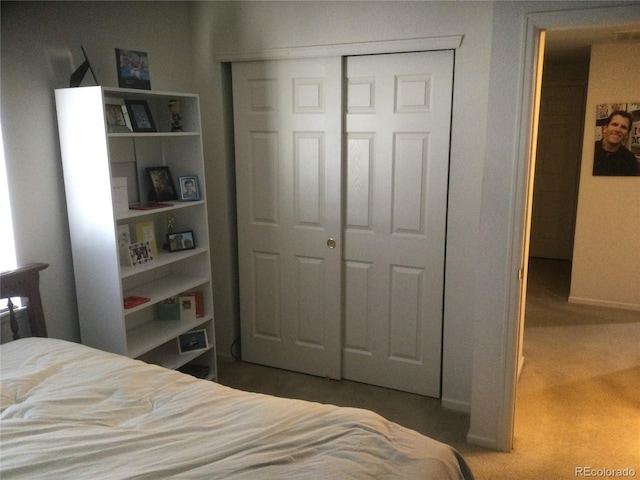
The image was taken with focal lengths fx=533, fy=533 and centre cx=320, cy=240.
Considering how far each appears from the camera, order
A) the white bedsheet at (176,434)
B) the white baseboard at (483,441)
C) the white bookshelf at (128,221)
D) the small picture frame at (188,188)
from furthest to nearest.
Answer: the small picture frame at (188,188), the white baseboard at (483,441), the white bookshelf at (128,221), the white bedsheet at (176,434)

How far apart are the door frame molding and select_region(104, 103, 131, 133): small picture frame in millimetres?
859

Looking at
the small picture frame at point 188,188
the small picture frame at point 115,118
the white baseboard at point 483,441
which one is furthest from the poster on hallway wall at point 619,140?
the small picture frame at point 115,118

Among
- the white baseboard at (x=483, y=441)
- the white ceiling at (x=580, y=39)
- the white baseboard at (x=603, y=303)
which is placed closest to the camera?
the white baseboard at (x=483, y=441)

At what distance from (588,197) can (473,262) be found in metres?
2.38

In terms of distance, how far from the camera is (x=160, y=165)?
3.15 meters

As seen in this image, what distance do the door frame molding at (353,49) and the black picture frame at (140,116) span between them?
686 mm

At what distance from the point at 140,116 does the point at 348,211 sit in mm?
1292

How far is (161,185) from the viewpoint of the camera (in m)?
3.06

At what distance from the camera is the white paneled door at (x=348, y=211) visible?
3.00m

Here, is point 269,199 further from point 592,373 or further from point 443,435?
point 592,373

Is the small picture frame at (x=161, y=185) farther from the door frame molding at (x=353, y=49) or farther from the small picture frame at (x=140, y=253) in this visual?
the door frame molding at (x=353, y=49)

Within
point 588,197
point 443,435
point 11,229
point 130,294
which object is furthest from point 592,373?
point 11,229

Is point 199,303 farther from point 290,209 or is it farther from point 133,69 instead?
point 133,69

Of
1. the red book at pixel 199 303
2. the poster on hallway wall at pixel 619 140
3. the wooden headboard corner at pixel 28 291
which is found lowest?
the red book at pixel 199 303
